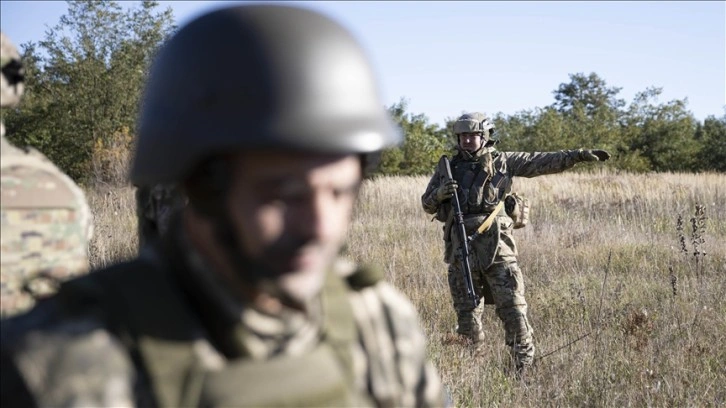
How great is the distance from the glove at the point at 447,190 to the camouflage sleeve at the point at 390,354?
4.81 metres

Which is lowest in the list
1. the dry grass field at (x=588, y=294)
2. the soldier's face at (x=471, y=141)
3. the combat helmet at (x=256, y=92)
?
the dry grass field at (x=588, y=294)

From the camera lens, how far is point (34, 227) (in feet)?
6.14

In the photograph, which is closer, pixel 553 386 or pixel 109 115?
pixel 553 386

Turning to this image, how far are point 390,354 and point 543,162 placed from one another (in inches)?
198

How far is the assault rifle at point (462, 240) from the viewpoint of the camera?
239 inches

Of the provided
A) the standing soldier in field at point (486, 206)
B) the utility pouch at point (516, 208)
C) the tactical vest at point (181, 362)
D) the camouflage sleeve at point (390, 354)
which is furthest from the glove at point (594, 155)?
the tactical vest at point (181, 362)

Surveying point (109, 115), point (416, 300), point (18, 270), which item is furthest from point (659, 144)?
point (18, 270)

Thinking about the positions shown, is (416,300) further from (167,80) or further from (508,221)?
(167,80)

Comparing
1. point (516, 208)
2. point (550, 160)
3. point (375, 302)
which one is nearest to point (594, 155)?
point (550, 160)

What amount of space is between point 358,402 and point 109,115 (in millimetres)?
26200

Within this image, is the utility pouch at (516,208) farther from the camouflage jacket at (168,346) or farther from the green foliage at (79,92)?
the green foliage at (79,92)

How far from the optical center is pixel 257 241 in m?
1.08

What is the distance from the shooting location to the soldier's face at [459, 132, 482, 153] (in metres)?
6.22

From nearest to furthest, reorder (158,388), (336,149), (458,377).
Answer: (158,388)
(336,149)
(458,377)
